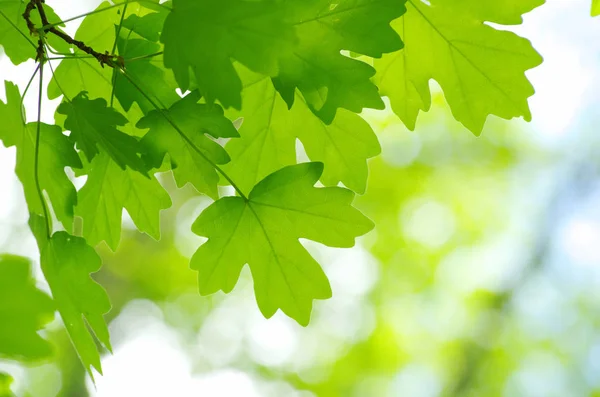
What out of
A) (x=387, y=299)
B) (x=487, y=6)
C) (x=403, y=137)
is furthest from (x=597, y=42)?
(x=487, y=6)

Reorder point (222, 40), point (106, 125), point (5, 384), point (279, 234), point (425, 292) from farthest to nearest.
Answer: point (425, 292), point (279, 234), point (106, 125), point (222, 40), point (5, 384)

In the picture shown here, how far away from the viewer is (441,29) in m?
1.15

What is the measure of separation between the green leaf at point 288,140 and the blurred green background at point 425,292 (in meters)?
6.65

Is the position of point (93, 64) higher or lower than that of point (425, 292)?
lower

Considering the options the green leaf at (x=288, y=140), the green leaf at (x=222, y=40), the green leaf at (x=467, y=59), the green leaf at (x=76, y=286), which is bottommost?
the green leaf at (x=76, y=286)

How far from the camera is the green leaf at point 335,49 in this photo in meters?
0.90

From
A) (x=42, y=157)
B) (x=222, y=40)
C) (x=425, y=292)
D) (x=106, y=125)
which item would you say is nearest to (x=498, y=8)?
(x=222, y=40)

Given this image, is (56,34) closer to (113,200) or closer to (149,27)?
(149,27)

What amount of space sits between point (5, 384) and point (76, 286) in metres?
0.39

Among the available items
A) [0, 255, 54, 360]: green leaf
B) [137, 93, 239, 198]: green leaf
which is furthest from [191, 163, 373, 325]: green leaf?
[0, 255, 54, 360]: green leaf

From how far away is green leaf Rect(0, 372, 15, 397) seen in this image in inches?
→ 23.7

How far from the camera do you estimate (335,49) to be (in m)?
0.91

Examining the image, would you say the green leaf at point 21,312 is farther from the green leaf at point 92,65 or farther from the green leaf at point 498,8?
the green leaf at point 498,8

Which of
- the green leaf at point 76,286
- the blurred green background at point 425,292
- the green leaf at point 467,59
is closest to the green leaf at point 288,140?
the green leaf at point 467,59
